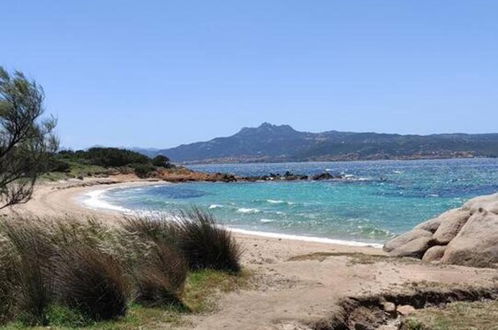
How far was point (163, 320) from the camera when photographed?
865cm

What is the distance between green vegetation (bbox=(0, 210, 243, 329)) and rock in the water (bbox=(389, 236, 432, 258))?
728 centimetres

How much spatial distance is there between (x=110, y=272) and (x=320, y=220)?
2187 cm

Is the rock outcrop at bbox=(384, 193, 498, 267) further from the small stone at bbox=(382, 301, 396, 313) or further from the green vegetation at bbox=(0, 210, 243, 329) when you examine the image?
the green vegetation at bbox=(0, 210, 243, 329)

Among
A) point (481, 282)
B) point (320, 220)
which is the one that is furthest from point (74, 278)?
point (320, 220)

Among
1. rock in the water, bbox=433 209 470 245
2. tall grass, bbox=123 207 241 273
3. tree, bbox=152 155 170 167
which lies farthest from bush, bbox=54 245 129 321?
tree, bbox=152 155 170 167

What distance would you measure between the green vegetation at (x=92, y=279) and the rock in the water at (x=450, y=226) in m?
7.80

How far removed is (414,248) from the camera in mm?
17219

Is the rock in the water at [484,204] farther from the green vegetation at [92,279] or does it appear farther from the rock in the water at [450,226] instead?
the green vegetation at [92,279]

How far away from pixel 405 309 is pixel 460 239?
598 centimetres

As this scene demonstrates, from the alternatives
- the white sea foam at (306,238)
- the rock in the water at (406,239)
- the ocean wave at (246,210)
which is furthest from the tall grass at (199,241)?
the ocean wave at (246,210)

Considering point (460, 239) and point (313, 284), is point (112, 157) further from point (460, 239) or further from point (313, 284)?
point (313, 284)

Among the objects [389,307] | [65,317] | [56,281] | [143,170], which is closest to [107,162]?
[143,170]

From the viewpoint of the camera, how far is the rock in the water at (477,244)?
14.6 metres

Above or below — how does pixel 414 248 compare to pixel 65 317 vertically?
below
